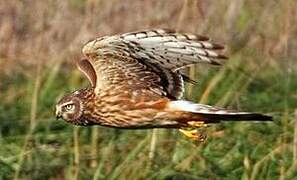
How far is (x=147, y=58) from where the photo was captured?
575 centimetres

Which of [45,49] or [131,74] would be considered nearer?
[131,74]

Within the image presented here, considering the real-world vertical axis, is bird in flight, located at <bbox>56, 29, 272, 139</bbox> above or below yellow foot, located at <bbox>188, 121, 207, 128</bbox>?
above

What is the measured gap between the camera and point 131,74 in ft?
19.1

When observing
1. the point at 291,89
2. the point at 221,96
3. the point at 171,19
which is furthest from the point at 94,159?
the point at 171,19

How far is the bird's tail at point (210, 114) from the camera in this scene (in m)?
5.28

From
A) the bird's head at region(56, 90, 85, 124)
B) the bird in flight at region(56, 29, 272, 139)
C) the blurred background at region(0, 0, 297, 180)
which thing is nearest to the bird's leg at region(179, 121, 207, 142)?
the bird in flight at region(56, 29, 272, 139)

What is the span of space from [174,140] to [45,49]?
2984 mm

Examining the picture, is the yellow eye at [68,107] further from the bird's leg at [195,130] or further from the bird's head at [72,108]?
the bird's leg at [195,130]

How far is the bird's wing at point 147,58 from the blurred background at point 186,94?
1.68 feet

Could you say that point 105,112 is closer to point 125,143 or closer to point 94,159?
point 94,159

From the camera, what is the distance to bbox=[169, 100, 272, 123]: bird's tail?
17.3ft

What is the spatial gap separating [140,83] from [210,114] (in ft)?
1.64

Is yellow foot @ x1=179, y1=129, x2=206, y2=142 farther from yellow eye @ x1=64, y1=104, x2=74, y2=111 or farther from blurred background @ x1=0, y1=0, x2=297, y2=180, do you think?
blurred background @ x1=0, y1=0, x2=297, y2=180

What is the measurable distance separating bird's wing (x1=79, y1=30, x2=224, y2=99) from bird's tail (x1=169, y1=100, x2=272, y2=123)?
155 mm
